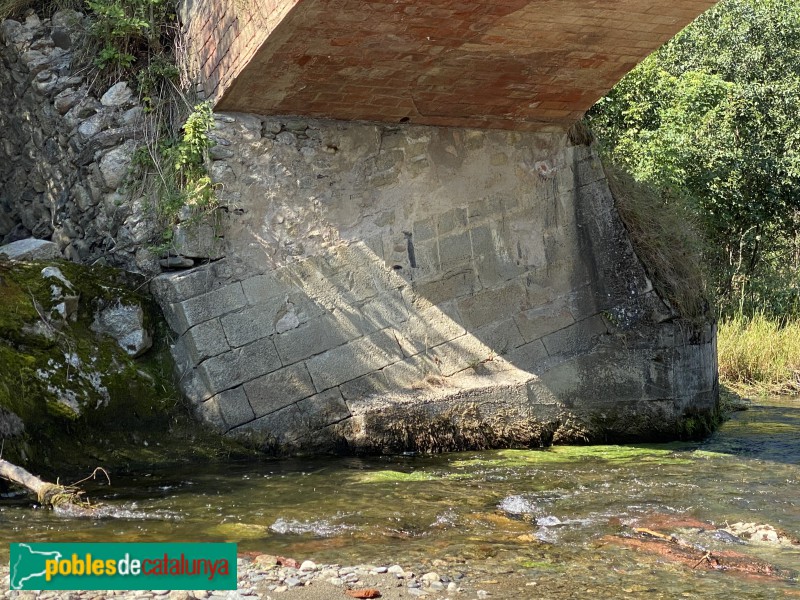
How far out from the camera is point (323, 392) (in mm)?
7066

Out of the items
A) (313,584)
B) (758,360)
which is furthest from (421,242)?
(758,360)

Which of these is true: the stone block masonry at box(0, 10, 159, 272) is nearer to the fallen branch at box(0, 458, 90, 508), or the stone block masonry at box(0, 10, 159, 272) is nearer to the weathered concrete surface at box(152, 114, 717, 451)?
the weathered concrete surface at box(152, 114, 717, 451)

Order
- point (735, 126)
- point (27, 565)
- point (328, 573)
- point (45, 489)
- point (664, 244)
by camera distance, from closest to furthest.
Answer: point (27, 565), point (328, 573), point (45, 489), point (664, 244), point (735, 126)

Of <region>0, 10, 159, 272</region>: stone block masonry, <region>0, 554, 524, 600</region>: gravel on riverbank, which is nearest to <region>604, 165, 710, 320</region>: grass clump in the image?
<region>0, 10, 159, 272</region>: stone block masonry

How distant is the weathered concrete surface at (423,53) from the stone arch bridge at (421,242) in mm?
19

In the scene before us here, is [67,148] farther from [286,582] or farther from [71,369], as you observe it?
[286,582]

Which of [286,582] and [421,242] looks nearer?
[286,582]

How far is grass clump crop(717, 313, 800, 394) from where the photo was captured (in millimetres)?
11219

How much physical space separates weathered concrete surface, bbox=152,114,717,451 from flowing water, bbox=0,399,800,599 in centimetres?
A: 41

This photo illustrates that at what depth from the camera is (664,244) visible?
8.35 metres

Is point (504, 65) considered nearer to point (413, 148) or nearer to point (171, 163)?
point (413, 148)

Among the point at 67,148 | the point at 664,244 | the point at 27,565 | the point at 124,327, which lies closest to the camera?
the point at 27,565

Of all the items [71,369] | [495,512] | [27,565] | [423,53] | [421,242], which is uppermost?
[423,53]

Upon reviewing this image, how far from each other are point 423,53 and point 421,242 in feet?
5.07
